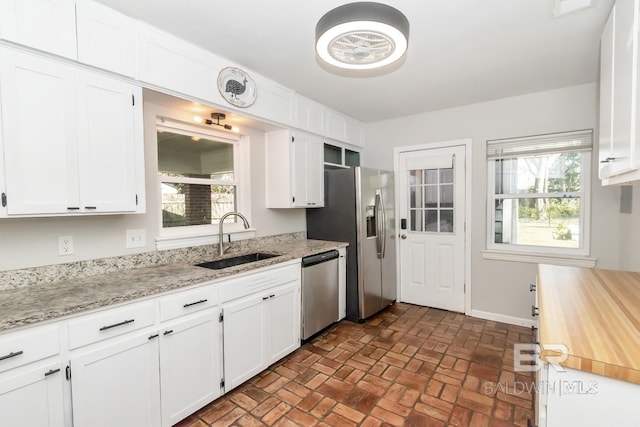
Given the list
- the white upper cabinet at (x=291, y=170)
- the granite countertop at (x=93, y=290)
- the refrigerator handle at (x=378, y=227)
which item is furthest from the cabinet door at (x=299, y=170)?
the granite countertop at (x=93, y=290)

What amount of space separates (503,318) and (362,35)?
11.0 feet

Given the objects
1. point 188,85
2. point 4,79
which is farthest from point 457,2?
point 4,79

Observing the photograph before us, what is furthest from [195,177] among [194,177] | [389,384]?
[389,384]

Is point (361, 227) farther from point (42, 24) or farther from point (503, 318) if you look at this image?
point (42, 24)

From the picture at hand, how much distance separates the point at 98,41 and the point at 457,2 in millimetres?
2066

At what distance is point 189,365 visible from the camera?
180 centimetres

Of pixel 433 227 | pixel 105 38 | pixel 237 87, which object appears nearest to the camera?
pixel 105 38

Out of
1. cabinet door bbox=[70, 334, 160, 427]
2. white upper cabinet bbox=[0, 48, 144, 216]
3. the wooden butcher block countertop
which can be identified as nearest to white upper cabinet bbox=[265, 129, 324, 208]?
white upper cabinet bbox=[0, 48, 144, 216]

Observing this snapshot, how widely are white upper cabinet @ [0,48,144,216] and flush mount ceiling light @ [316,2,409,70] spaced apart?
4.13 ft

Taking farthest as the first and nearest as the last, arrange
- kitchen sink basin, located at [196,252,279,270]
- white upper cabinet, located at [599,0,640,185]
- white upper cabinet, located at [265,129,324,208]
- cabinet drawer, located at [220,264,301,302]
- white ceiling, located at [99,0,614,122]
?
white upper cabinet, located at [265,129,324,208]
kitchen sink basin, located at [196,252,279,270]
cabinet drawer, located at [220,264,301,302]
white ceiling, located at [99,0,614,122]
white upper cabinet, located at [599,0,640,185]

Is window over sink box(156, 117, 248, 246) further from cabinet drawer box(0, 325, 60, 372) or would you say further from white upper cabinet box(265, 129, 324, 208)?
cabinet drawer box(0, 325, 60, 372)

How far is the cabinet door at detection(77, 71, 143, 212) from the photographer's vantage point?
1650mm

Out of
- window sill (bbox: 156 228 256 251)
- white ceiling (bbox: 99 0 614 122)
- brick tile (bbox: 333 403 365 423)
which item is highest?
white ceiling (bbox: 99 0 614 122)

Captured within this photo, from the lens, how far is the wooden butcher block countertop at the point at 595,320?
866 millimetres
